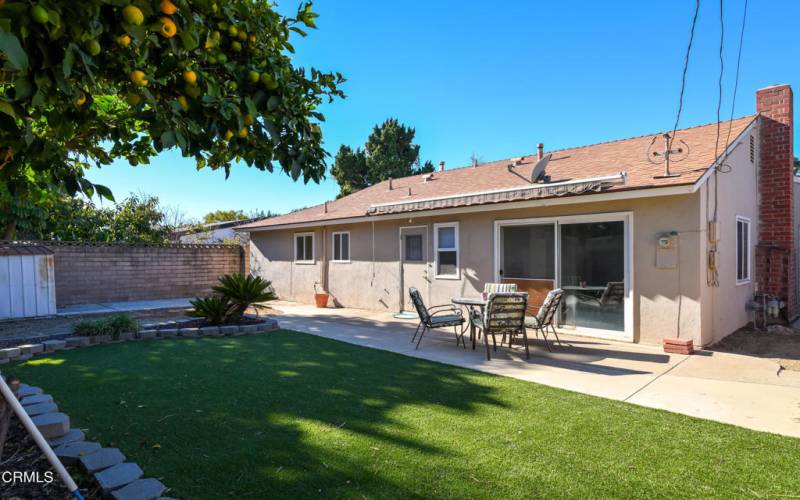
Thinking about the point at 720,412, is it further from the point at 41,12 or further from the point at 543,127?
the point at 543,127

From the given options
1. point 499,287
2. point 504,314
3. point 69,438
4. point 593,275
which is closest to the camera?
point 69,438

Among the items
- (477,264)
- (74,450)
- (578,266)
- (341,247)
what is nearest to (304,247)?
(341,247)

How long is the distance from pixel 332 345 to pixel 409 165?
30.5 meters

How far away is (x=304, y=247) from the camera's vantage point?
701 inches

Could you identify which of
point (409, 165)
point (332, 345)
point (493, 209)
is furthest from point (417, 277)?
point (409, 165)

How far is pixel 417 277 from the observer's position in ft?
44.4

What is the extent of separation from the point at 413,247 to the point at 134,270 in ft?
35.5

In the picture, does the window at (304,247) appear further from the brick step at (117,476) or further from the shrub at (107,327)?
the brick step at (117,476)

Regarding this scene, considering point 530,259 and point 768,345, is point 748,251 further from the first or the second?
point 530,259

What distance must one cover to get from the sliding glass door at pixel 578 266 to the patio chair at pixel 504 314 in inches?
104

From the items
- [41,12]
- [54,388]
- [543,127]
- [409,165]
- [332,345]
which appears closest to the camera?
[41,12]

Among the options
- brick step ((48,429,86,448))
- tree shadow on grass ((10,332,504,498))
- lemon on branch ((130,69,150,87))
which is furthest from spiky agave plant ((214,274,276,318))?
lemon on branch ((130,69,150,87))

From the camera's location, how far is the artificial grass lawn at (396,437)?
3.46 metres

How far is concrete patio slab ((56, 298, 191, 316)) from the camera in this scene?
536 inches
